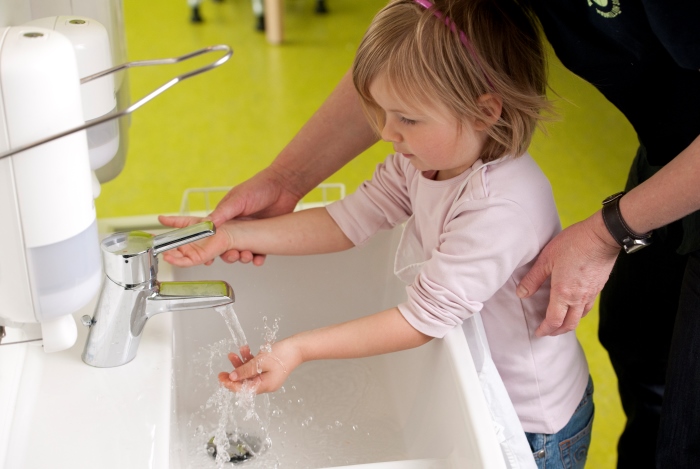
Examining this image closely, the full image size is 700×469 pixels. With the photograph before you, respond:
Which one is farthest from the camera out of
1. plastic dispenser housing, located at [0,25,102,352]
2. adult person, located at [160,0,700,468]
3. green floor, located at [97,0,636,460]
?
green floor, located at [97,0,636,460]

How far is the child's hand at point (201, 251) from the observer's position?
98 cm

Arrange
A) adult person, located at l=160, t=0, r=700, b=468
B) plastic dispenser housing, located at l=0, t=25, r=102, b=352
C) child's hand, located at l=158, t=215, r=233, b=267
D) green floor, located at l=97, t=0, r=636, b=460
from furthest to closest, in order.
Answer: green floor, located at l=97, t=0, r=636, b=460 → child's hand, located at l=158, t=215, r=233, b=267 → adult person, located at l=160, t=0, r=700, b=468 → plastic dispenser housing, located at l=0, t=25, r=102, b=352

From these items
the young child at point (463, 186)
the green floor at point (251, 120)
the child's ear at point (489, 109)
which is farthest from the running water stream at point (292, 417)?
the green floor at point (251, 120)

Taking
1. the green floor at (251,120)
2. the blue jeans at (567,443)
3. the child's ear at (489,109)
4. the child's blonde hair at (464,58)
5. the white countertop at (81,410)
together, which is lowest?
the green floor at (251,120)

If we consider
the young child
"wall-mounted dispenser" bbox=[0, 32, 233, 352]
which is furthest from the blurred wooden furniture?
"wall-mounted dispenser" bbox=[0, 32, 233, 352]

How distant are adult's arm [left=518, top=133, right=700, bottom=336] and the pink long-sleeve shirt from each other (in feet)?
0.09

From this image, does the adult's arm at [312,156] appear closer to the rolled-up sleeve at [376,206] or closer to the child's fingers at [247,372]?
the rolled-up sleeve at [376,206]

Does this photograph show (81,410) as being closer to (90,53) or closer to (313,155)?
(90,53)

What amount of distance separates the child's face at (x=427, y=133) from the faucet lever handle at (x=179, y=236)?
0.74ft

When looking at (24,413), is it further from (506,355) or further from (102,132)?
(506,355)

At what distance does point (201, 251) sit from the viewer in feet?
3.28

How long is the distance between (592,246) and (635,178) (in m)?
0.30

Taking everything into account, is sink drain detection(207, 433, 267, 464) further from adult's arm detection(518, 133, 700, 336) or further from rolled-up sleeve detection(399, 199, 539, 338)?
adult's arm detection(518, 133, 700, 336)

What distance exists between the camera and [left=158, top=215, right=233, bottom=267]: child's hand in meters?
0.98
